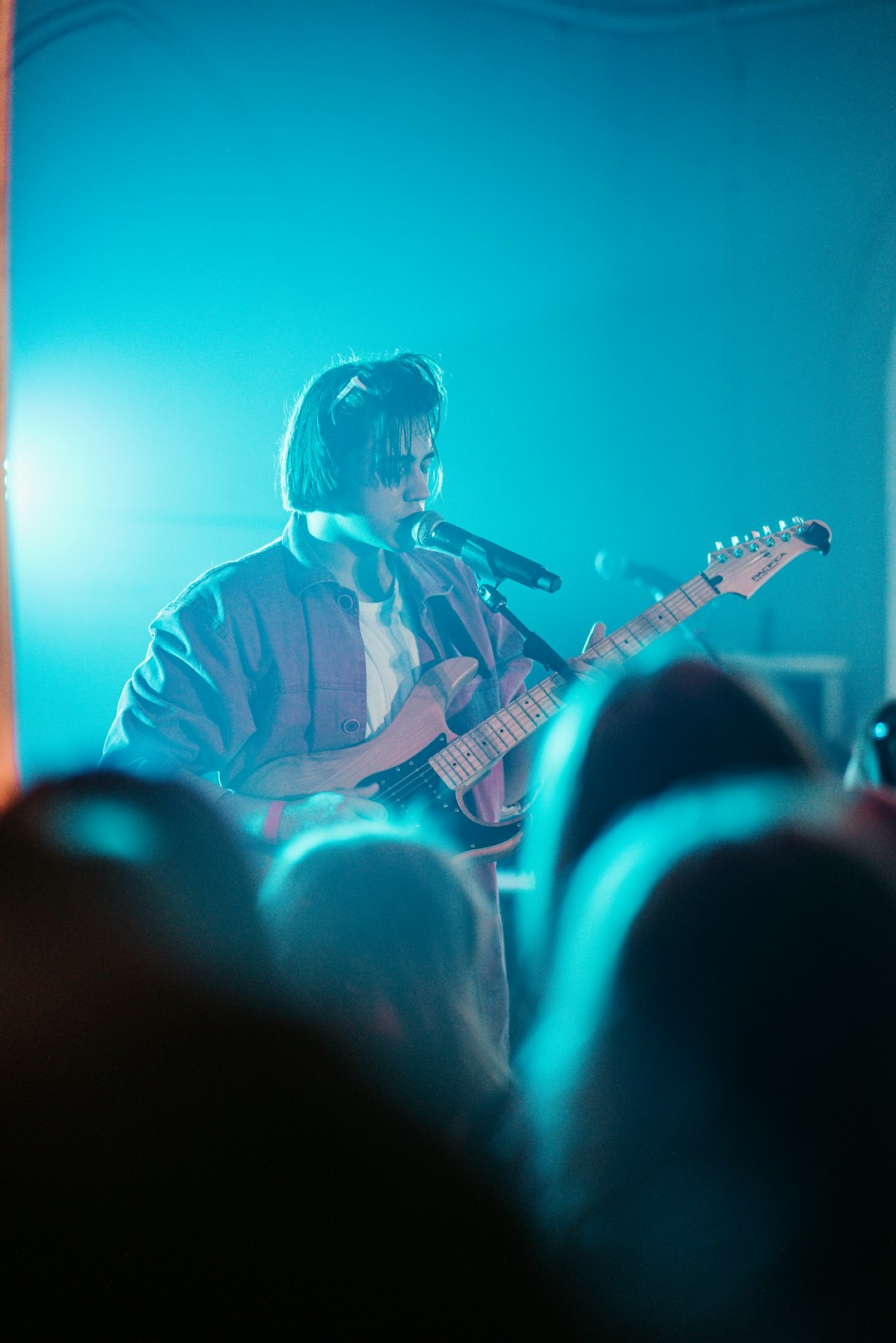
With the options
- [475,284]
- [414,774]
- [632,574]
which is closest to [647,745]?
[414,774]

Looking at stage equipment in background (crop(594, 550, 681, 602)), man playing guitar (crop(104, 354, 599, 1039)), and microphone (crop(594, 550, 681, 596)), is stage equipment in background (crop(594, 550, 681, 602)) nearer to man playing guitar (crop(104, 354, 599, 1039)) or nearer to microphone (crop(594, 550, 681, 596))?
microphone (crop(594, 550, 681, 596))

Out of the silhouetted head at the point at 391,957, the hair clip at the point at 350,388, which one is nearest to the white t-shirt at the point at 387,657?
the hair clip at the point at 350,388

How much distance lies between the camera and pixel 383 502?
175 centimetres

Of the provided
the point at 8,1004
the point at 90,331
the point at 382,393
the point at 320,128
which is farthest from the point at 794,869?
the point at 320,128

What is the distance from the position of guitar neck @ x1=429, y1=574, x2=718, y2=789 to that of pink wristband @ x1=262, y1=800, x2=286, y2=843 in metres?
0.29

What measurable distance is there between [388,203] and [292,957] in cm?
180

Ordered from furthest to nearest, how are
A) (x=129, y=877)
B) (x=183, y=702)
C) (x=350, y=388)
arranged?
(x=350, y=388)
(x=183, y=702)
(x=129, y=877)

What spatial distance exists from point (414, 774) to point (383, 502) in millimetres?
514

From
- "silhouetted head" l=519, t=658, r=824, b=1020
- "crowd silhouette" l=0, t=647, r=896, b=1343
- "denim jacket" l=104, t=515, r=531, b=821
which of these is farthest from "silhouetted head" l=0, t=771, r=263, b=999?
"denim jacket" l=104, t=515, r=531, b=821

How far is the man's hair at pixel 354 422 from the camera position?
5.65 feet

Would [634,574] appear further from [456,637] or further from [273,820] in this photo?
[273,820]

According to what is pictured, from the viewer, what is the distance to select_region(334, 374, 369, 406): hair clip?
1746 mm

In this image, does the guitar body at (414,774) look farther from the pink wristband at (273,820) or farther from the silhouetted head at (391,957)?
the silhouetted head at (391,957)

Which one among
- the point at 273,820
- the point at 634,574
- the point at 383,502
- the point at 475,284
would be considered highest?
the point at 475,284
